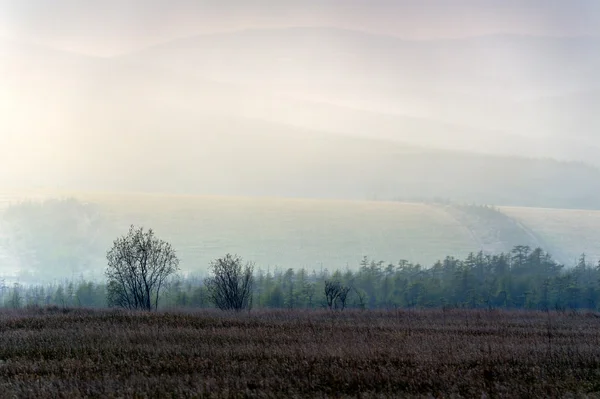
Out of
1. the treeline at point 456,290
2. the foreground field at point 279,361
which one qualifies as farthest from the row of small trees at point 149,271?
the treeline at point 456,290

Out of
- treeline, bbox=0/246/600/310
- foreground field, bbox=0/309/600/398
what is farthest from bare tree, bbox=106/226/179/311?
treeline, bbox=0/246/600/310

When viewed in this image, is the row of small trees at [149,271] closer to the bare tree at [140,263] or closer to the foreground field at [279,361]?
the bare tree at [140,263]

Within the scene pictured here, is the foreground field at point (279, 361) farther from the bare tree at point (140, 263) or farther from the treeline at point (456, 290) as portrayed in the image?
the treeline at point (456, 290)

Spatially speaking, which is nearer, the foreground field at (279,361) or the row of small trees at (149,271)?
the foreground field at (279,361)

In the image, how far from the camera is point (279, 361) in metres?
20.8

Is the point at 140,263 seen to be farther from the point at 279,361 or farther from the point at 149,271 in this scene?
the point at 279,361

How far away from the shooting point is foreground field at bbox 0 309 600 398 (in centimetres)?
1691

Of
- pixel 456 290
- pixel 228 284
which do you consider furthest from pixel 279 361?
pixel 456 290

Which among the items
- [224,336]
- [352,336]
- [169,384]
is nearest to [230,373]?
[169,384]

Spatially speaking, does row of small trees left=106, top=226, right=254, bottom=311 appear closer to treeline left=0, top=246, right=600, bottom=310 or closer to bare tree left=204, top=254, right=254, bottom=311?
bare tree left=204, top=254, right=254, bottom=311

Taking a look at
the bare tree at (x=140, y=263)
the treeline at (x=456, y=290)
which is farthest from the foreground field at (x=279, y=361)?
the treeline at (x=456, y=290)

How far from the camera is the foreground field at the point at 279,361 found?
16.9 m

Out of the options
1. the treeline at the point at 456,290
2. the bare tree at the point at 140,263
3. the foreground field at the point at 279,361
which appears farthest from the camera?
the treeline at the point at 456,290

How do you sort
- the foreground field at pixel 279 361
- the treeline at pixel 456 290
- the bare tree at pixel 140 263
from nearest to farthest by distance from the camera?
the foreground field at pixel 279 361, the bare tree at pixel 140 263, the treeline at pixel 456 290
